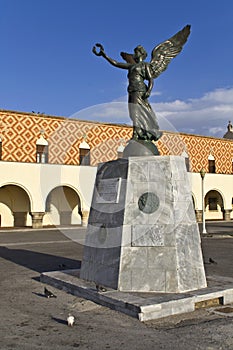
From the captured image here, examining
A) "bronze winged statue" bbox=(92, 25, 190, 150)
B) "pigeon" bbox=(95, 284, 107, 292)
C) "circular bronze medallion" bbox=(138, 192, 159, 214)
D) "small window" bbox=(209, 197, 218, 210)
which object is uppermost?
"bronze winged statue" bbox=(92, 25, 190, 150)

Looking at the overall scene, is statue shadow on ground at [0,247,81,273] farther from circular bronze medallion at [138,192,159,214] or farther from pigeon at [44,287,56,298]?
circular bronze medallion at [138,192,159,214]

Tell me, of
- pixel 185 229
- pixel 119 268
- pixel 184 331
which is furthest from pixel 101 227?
pixel 184 331

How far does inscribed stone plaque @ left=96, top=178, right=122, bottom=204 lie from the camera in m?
6.46

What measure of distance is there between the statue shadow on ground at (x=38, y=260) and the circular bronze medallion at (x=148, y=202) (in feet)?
10.7

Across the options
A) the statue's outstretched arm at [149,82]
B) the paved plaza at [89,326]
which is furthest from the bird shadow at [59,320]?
the statue's outstretched arm at [149,82]

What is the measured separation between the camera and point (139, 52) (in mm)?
7129

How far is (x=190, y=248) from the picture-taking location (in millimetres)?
6238

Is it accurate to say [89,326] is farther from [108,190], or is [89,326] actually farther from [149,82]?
[149,82]

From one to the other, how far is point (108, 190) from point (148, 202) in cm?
82

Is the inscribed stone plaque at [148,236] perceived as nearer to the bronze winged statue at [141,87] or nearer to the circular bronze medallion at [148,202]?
the circular bronze medallion at [148,202]

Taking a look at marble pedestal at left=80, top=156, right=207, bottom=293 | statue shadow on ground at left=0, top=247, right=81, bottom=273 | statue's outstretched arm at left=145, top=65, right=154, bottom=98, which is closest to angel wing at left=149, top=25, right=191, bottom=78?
statue's outstretched arm at left=145, top=65, right=154, bottom=98

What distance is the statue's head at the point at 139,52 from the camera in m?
7.12

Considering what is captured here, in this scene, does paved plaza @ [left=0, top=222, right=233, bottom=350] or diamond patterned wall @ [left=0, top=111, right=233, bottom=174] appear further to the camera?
diamond patterned wall @ [left=0, top=111, right=233, bottom=174]

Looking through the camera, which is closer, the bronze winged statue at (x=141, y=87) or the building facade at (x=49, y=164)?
the bronze winged statue at (x=141, y=87)
